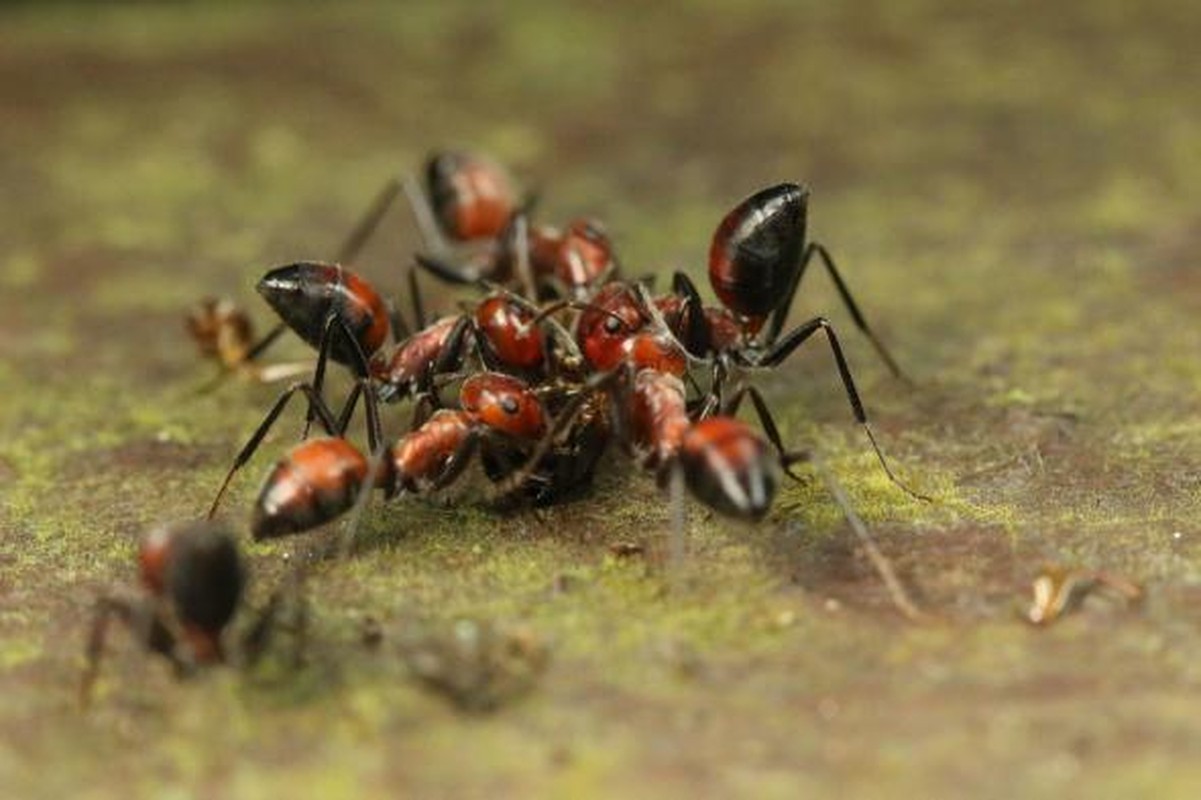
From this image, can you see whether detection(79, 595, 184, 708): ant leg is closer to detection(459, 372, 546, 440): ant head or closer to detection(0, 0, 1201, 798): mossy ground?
detection(0, 0, 1201, 798): mossy ground

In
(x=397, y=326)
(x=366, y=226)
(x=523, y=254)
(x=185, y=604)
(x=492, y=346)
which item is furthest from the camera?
(x=366, y=226)

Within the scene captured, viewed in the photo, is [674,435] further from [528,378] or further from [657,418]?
[528,378]

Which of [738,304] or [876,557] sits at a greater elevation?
[738,304]

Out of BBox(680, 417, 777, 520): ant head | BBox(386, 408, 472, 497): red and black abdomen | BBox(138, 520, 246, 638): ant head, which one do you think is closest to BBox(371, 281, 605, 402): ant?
BBox(386, 408, 472, 497): red and black abdomen

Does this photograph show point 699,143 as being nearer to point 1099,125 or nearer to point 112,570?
point 1099,125

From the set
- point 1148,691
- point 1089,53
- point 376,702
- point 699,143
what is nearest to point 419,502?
point 376,702

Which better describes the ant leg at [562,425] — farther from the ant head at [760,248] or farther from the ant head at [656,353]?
the ant head at [760,248]

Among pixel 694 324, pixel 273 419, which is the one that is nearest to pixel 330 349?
pixel 273 419
